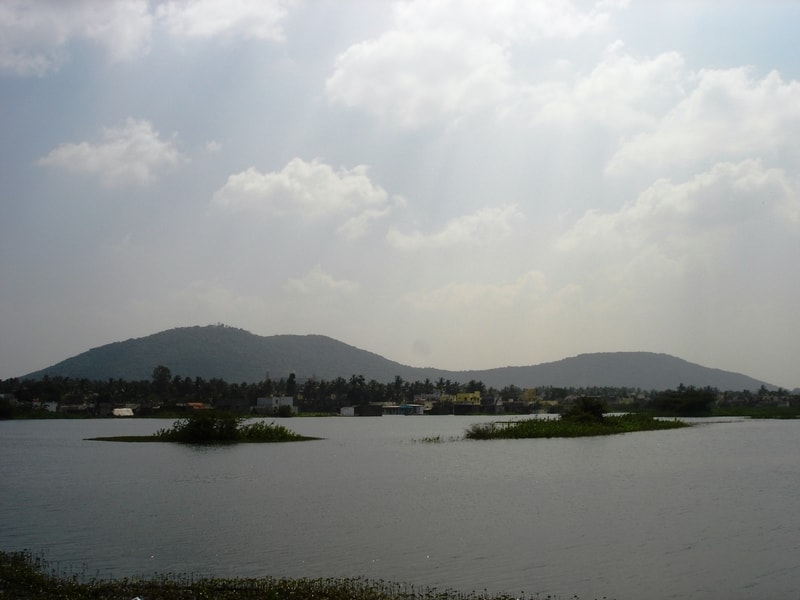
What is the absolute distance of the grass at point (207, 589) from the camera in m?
19.2

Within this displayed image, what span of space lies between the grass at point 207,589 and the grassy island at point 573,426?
6432cm

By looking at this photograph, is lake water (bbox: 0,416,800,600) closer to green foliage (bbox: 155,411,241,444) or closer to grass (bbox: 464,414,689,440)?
green foliage (bbox: 155,411,241,444)

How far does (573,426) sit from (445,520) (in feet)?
194

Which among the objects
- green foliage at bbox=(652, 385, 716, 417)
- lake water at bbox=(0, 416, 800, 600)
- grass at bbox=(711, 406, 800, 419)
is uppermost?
green foliage at bbox=(652, 385, 716, 417)

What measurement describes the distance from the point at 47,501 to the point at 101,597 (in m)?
23.1

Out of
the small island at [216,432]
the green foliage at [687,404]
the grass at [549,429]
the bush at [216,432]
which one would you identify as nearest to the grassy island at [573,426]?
the grass at [549,429]

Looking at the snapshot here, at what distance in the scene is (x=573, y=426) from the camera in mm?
87625

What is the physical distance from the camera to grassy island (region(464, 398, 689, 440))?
85375 mm

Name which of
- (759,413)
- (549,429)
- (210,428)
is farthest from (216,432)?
(759,413)

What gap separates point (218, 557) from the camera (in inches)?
998

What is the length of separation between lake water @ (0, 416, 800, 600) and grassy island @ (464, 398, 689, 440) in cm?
2453

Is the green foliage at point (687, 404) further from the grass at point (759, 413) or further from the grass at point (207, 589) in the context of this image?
the grass at point (207, 589)

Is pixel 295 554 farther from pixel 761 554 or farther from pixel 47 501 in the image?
pixel 47 501

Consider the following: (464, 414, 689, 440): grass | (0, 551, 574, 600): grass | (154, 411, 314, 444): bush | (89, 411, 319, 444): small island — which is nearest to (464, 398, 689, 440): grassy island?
(464, 414, 689, 440): grass
